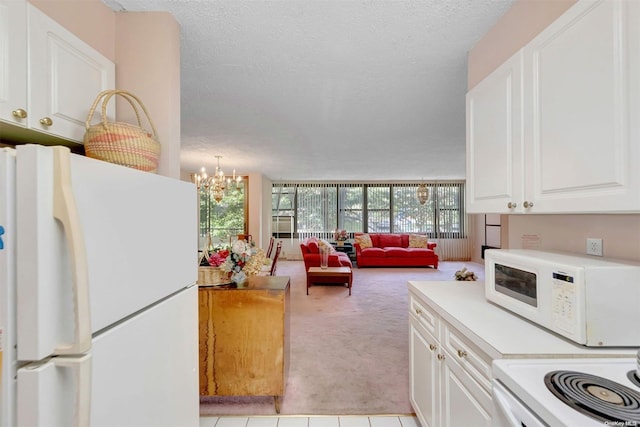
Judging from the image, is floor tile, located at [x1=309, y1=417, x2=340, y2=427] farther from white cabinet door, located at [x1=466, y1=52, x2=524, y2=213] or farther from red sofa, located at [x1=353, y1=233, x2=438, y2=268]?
red sofa, located at [x1=353, y1=233, x2=438, y2=268]

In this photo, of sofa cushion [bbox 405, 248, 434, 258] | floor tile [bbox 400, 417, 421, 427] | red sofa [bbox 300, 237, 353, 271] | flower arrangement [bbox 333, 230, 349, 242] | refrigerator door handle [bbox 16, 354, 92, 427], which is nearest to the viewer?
refrigerator door handle [bbox 16, 354, 92, 427]

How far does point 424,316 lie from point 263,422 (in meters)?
1.28

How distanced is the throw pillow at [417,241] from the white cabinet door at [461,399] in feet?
22.3

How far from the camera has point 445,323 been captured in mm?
1425

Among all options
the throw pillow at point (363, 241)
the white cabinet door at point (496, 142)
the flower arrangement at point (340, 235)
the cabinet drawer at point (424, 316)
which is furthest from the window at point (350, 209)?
the white cabinet door at point (496, 142)

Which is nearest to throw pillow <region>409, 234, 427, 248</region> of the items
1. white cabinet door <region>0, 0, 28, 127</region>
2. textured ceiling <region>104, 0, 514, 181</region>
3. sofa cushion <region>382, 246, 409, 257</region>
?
sofa cushion <region>382, 246, 409, 257</region>

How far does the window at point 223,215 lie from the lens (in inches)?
310

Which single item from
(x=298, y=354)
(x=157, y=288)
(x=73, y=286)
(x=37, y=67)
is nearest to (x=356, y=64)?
(x=37, y=67)

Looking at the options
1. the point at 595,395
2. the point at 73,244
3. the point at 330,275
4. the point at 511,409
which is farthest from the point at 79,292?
the point at 330,275

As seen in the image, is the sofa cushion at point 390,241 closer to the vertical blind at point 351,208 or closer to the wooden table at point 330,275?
the vertical blind at point 351,208

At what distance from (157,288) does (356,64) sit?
1.90 m

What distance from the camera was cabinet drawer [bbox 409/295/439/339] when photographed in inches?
60.9

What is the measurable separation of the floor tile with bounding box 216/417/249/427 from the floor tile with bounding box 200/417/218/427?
0.03 meters

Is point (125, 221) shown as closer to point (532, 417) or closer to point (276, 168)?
point (532, 417)
